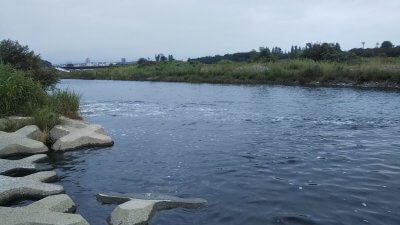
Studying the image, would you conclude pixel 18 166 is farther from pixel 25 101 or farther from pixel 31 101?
pixel 25 101

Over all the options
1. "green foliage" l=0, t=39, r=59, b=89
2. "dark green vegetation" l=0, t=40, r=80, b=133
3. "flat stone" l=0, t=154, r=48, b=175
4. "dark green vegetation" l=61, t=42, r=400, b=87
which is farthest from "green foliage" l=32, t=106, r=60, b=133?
"dark green vegetation" l=61, t=42, r=400, b=87

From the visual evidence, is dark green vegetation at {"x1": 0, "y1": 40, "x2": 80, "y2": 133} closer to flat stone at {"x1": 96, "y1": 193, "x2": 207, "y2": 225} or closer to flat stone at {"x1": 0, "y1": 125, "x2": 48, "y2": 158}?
flat stone at {"x1": 0, "y1": 125, "x2": 48, "y2": 158}

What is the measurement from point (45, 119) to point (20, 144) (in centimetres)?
246

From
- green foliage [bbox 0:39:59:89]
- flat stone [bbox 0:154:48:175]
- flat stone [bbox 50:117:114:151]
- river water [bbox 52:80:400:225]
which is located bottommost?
river water [bbox 52:80:400:225]

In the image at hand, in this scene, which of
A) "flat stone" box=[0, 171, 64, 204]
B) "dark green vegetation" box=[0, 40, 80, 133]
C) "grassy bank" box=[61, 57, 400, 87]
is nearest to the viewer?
"flat stone" box=[0, 171, 64, 204]

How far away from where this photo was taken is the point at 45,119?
16.8 metres

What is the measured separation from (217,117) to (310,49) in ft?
155

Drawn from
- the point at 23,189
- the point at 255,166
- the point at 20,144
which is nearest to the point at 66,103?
the point at 20,144

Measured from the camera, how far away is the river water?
9031mm

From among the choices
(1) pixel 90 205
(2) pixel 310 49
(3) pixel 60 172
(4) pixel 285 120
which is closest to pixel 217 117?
(4) pixel 285 120

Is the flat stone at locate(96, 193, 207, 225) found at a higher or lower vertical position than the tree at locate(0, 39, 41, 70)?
lower

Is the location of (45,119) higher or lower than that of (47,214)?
higher

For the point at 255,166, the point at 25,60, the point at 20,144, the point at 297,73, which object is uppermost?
the point at 25,60

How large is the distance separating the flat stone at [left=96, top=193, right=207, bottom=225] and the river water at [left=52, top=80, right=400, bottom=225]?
0.22m
